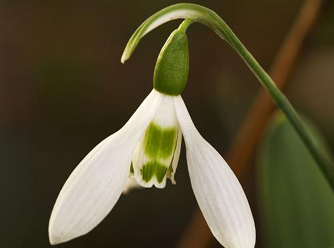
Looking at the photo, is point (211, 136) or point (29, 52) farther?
point (29, 52)

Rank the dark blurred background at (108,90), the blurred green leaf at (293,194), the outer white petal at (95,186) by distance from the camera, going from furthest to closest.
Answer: the dark blurred background at (108,90) → the blurred green leaf at (293,194) → the outer white petal at (95,186)

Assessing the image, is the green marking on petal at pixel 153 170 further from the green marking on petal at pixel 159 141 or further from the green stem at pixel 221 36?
the green stem at pixel 221 36

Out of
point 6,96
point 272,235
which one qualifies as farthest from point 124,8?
point 272,235

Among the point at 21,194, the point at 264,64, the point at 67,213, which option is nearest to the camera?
the point at 67,213

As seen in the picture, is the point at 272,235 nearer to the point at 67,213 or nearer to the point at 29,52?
the point at 67,213

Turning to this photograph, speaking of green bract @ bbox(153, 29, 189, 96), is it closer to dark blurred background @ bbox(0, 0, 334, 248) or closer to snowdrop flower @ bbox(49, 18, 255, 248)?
snowdrop flower @ bbox(49, 18, 255, 248)

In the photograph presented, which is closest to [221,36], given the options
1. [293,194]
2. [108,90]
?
[293,194]

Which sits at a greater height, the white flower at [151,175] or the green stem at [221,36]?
the green stem at [221,36]

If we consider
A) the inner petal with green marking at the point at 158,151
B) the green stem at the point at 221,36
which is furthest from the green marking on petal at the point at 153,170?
the green stem at the point at 221,36
